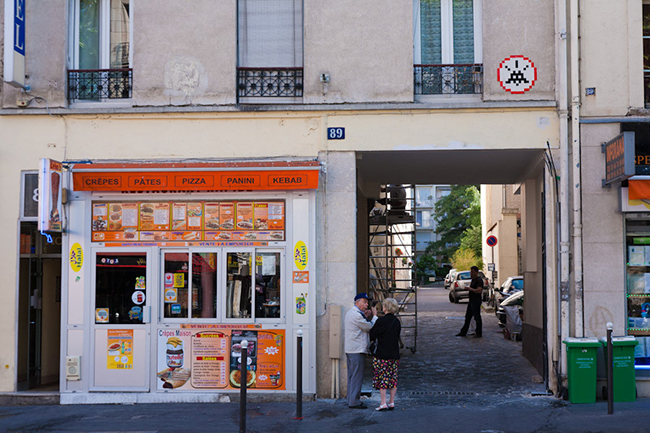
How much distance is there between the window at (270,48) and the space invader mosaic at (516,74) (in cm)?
298

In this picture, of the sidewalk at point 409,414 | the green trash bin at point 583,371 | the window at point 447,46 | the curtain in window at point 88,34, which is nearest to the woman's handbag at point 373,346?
the sidewalk at point 409,414

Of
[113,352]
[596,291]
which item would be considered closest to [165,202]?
[113,352]

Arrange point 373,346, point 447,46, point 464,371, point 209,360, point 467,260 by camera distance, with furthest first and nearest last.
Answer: point 467,260, point 464,371, point 447,46, point 209,360, point 373,346

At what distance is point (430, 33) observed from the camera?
1062 centimetres

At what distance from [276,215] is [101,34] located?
4.01 metres

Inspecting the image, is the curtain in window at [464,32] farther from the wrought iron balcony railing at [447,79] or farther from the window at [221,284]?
the window at [221,284]

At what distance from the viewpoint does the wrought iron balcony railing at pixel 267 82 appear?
1047 cm

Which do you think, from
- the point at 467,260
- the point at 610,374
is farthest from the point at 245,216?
the point at 467,260

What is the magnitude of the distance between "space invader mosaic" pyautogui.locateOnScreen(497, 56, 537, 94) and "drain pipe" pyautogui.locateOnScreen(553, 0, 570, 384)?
416 millimetres

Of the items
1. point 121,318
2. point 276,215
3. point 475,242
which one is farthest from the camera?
point 475,242

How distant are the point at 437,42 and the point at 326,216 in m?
3.21

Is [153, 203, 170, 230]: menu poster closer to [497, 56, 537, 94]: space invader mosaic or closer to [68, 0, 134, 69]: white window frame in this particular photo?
[68, 0, 134, 69]: white window frame

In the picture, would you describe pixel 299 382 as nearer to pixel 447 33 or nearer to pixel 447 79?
pixel 447 79

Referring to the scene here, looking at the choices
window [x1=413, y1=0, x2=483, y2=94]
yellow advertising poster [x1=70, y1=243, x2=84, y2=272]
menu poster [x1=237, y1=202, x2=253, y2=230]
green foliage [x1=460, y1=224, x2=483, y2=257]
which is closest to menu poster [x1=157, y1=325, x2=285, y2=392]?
menu poster [x1=237, y1=202, x2=253, y2=230]
